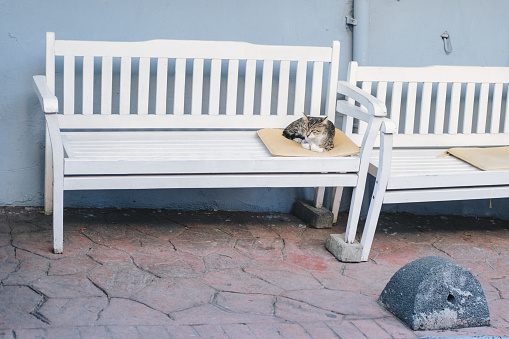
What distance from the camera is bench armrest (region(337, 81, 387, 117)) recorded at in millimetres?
3709

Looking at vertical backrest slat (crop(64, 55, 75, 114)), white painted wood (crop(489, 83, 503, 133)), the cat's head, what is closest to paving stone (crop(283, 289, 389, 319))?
the cat's head

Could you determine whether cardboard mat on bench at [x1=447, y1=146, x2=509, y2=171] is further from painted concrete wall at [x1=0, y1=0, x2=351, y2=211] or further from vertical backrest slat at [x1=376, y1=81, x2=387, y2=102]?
painted concrete wall at [x1=0, y1=0, x2=351, y2=211]

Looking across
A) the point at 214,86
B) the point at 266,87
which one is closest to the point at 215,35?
the point at 214,86

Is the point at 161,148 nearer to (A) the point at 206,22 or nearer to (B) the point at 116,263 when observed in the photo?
(B) the point at 116,263

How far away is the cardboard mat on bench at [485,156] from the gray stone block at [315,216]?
911 mm

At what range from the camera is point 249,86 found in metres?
4.34

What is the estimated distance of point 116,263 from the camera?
353 cm

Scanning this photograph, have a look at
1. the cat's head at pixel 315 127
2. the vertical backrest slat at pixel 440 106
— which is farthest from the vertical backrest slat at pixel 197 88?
the vertical backrest slat at pixel 440 106

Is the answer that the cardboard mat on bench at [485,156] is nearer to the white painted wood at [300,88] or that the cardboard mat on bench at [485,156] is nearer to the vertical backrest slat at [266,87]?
the white painted wood at [300,88]

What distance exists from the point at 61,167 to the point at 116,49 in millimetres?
984

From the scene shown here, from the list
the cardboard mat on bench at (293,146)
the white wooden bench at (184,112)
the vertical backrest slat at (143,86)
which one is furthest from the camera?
the vertical backrest slat at (143,86)

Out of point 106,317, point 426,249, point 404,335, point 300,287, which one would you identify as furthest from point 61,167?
point 426,249

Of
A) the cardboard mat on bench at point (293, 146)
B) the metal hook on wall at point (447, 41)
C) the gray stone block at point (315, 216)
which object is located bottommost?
the gray stone block at point (315, 216)

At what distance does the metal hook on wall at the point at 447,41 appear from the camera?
4.79 meters
